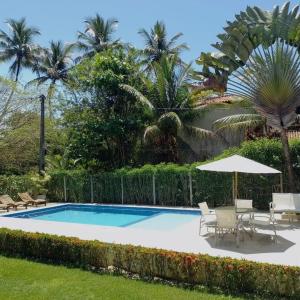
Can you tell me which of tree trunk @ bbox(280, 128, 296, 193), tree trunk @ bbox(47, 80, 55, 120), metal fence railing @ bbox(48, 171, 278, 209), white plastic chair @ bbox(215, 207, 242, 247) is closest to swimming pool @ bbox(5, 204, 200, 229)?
metal fence railing @ bbox(48, 171, 278, 209)

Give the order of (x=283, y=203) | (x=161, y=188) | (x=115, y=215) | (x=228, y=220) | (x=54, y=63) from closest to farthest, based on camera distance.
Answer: (x=228, y=220)
(x=283, y=203)
(x=115, y=215)
(x=161, y=188)
(x=54, y=63)

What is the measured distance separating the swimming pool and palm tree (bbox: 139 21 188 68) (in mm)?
23449

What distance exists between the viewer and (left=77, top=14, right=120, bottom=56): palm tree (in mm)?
42938

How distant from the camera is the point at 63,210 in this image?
68.4 feet

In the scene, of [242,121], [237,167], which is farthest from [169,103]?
[237,167]

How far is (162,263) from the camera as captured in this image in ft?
25.0

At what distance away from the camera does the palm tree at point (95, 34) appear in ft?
141

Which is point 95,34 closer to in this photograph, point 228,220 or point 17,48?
point 17,48

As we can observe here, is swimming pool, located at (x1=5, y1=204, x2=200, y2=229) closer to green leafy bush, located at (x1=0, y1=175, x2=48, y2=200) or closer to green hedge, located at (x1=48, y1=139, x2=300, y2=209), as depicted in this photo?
green hedge, located at (x1=48, y1=139, x2=300, y2=209)

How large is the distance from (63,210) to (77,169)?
3824 millimetres

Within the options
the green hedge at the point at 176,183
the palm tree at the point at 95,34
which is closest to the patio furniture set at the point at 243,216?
the green hedge at the point at 176,183

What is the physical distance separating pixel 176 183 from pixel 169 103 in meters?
7.13

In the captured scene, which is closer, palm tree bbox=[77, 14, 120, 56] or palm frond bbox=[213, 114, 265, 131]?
palm frond bbox=[213, 114, 265, 131]

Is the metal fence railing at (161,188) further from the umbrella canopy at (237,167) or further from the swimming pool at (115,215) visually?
the umbrella canopy at (237,167)
